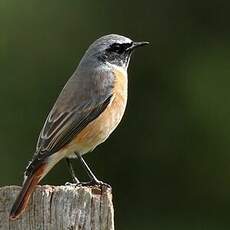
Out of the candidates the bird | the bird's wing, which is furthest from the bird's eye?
the bird's wing

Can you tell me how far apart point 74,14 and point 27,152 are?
2584 mm

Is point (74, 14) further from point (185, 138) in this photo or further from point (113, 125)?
point (113, 125)

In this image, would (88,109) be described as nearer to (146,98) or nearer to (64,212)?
(64,212)

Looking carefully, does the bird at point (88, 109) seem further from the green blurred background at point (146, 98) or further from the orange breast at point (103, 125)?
the green blurred background at point (146, 98)

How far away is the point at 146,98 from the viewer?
14562 millimetres

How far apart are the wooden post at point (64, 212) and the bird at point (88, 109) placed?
1.07 meters

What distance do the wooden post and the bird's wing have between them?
127 cm

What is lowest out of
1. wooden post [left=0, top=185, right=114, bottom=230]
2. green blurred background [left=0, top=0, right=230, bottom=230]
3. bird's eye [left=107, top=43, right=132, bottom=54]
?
green blurred background [left=0, top=0, right=230, bottom=230]

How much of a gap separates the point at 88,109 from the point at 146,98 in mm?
6745

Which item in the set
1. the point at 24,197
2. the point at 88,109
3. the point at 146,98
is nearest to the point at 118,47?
the point at 88,109

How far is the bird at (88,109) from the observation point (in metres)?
7.38

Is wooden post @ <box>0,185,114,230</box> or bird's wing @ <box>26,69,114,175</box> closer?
wooden post @ <box>0,185,114,230</box>

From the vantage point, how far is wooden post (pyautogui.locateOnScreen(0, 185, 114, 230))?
5.69 meters

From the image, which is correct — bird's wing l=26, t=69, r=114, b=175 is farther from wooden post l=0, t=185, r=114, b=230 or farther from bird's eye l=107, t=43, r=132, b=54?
wooden post l=0, t=185, r=114, b=230
